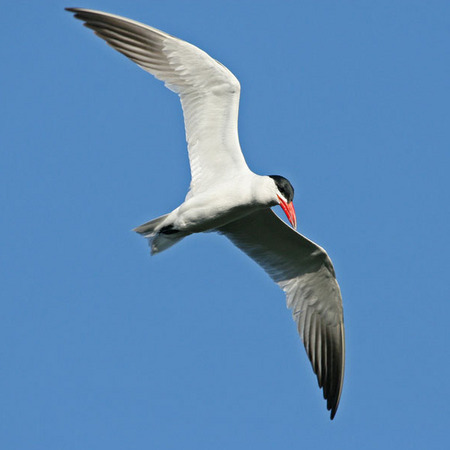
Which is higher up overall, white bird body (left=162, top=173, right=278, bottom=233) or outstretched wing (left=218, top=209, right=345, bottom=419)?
white bird body (left=162, top=173, right=278, bottom=233)

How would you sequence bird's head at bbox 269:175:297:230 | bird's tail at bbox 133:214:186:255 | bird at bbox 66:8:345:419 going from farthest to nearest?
bird's tail at bbox 133:214:186:255
bird at bbox 66:8:345:419
bird's head at bbox 269:175:297:230

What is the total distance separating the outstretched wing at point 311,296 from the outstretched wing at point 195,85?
1.28 m

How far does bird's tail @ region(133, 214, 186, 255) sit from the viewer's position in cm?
1159

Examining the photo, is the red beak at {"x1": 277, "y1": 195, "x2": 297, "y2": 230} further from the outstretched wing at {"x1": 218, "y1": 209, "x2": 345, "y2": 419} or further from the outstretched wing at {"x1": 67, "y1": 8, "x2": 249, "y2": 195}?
the outstretched wing at {"x1": 218, "y1": 209, "x2": 345, "y2": 419}

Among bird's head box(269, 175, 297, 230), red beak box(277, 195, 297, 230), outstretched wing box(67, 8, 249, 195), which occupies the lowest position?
red beak box(277, 195, 297, 230)

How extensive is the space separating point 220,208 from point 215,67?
5.59 feet

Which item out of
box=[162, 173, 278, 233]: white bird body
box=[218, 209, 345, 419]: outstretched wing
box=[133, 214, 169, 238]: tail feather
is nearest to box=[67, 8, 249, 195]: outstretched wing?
box=[162, 173, 278, 233]: white bird body

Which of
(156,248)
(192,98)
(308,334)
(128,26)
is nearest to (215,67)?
(192,98)

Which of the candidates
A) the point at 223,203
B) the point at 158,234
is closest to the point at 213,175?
the point at 223,203

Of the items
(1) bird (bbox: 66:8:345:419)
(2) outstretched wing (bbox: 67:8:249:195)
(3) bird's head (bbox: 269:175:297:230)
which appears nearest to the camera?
(3) bird's head (bbox: 269:175:297:230)

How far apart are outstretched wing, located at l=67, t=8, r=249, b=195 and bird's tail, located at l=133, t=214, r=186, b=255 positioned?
0.57m

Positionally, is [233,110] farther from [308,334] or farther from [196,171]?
[308,334]

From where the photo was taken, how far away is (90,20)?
11461mm

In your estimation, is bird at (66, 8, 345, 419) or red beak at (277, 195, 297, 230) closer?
red beak at (277, 195, 297, 230)
